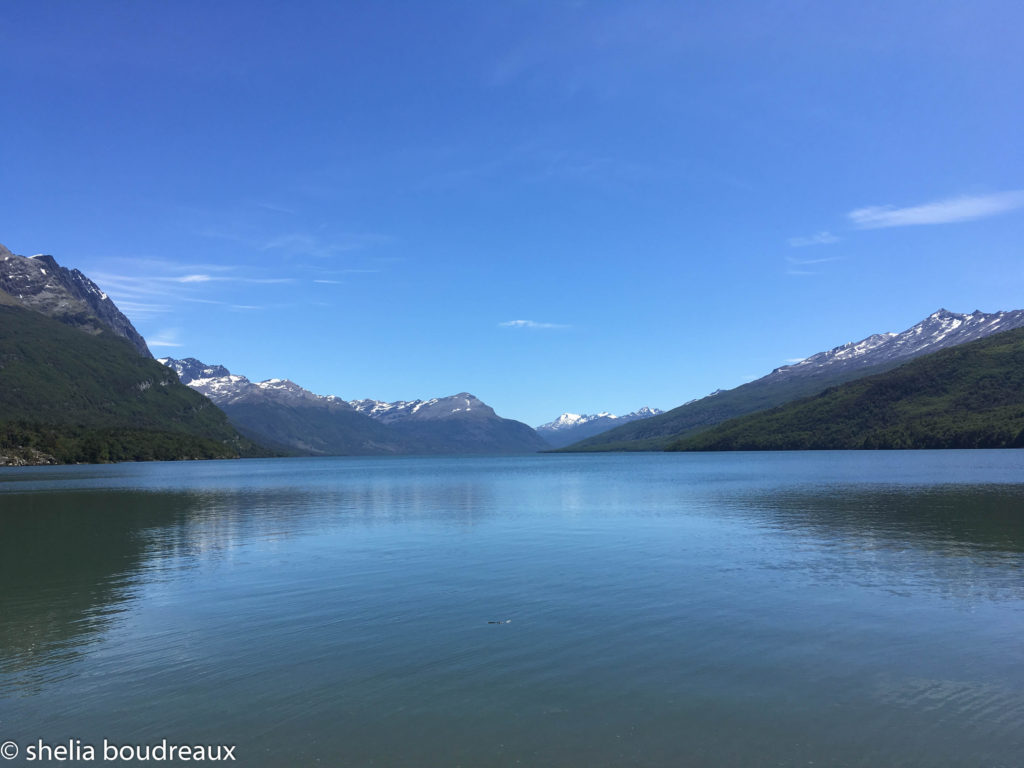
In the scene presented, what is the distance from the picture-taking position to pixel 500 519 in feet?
216

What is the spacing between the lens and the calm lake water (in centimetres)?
1622

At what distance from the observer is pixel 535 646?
77.2 feet

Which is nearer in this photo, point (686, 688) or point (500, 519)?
point (686, 688)

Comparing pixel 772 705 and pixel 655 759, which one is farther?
pixel 772 705

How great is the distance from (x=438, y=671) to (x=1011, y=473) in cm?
12071

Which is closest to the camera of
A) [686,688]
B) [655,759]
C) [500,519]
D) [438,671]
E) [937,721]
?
[655,759]

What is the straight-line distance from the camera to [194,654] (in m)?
23.5

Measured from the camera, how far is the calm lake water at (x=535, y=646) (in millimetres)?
16219

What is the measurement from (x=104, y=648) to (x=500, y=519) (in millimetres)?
43971

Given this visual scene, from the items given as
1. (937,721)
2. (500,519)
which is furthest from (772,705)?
(500,519)

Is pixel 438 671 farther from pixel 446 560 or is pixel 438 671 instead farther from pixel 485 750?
pixel 446 560

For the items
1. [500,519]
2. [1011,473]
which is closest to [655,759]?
[500,519]

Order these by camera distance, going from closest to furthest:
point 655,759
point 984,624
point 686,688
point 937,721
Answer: point 655,759
point 937,721
point 686,688
point 984,624

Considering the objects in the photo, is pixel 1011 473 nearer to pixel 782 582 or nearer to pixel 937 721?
pixel 782 582
